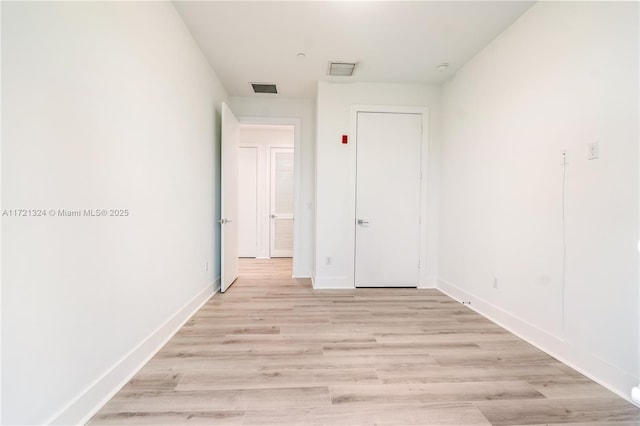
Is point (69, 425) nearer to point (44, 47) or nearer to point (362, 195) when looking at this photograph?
point (44, 47)

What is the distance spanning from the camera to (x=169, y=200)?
2078mm

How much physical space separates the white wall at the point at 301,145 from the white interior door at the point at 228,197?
0.43 meters

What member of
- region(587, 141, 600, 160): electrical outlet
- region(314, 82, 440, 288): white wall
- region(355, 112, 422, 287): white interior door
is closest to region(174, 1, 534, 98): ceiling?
region(314, 82, 440, 288): white wall

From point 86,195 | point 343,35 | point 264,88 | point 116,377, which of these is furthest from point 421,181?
point 116,377

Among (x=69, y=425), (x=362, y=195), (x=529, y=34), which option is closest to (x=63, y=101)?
(x=69, y=425)

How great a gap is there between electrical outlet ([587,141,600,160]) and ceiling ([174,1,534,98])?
1246 mm

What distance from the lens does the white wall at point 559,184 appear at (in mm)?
1489

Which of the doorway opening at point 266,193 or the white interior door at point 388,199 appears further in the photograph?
the doorway opening at point 266,193

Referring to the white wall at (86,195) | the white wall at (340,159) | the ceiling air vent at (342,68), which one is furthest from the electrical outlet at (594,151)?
the white wall at (86,195)

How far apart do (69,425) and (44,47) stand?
161cm

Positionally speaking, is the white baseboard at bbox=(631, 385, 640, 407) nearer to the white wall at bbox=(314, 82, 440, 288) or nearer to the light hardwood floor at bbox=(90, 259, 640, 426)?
the light hardwood floor at bbox=(90, 259, 640, 426)

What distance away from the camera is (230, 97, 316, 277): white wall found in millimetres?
3916

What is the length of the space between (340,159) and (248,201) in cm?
279

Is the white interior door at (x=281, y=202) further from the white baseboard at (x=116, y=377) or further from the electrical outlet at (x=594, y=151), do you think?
the electrical outlet at (x=594, y=151)
